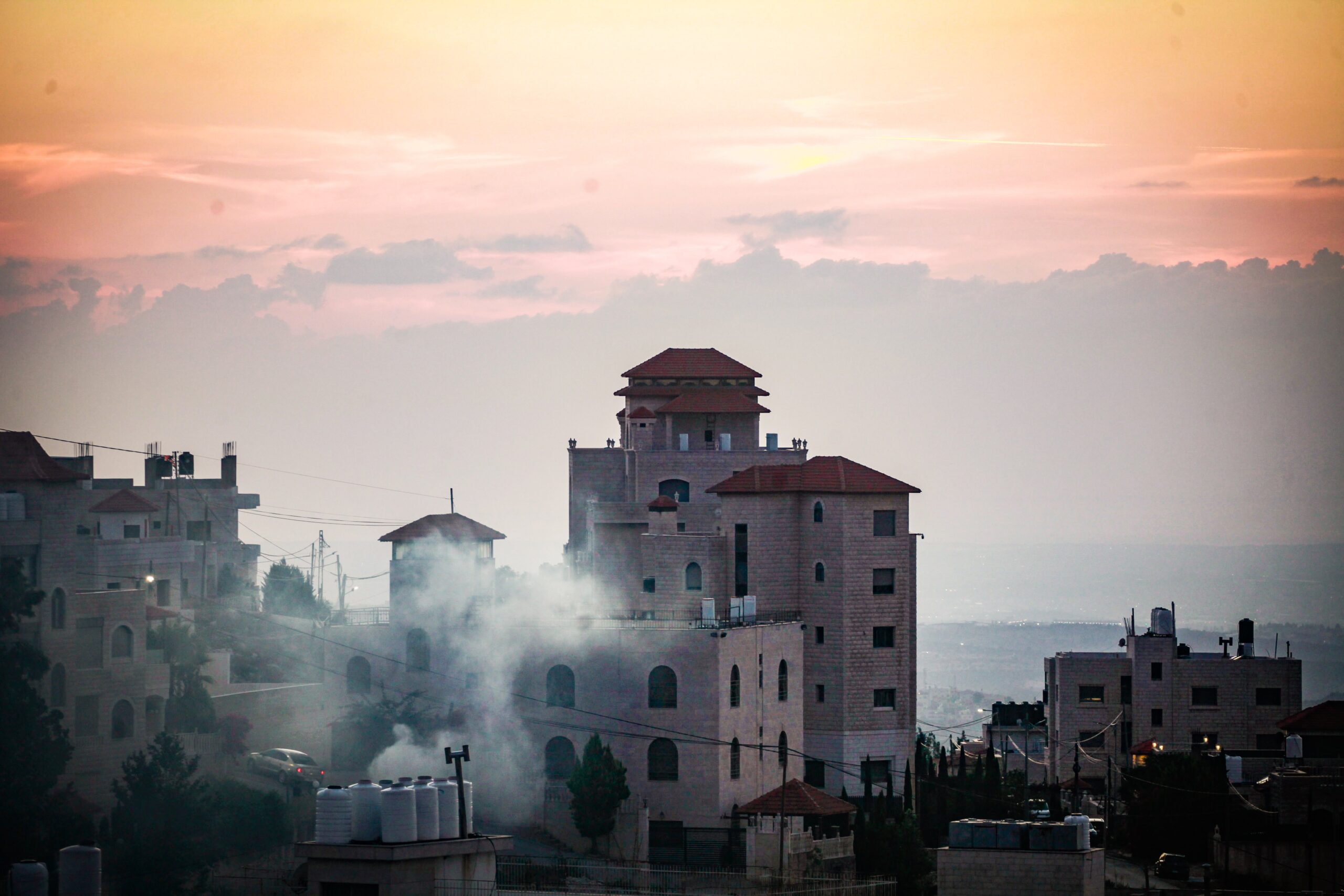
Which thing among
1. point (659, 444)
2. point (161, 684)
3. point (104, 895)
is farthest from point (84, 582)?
point (659, 444)

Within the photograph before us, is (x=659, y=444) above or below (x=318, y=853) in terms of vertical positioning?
above

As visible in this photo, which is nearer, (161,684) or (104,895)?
(104,895)

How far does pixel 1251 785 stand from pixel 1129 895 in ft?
45.6

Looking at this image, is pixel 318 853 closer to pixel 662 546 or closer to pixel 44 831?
pixel 44 831

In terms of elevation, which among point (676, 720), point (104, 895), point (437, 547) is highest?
point (437, 547)

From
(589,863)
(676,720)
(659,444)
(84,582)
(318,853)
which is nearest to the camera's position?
(318,853)

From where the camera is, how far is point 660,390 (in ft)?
383

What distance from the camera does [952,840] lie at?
2522 inches

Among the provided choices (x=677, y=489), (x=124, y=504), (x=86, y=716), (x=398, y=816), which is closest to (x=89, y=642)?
(x=86, y=716)

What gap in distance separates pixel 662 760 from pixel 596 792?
355 cm

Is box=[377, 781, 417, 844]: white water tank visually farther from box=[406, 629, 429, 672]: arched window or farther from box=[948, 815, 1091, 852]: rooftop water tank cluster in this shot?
box=[406, 629, 429, 672]: arched window

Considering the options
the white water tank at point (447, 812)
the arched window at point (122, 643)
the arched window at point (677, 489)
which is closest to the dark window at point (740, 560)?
the arched window at point (677, 489)

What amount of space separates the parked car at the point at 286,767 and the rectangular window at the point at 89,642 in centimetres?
845

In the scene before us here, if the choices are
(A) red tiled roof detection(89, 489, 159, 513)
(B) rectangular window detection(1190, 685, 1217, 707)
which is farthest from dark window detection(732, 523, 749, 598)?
(A) red tiled roof detection(89, 489, 159, 513)
